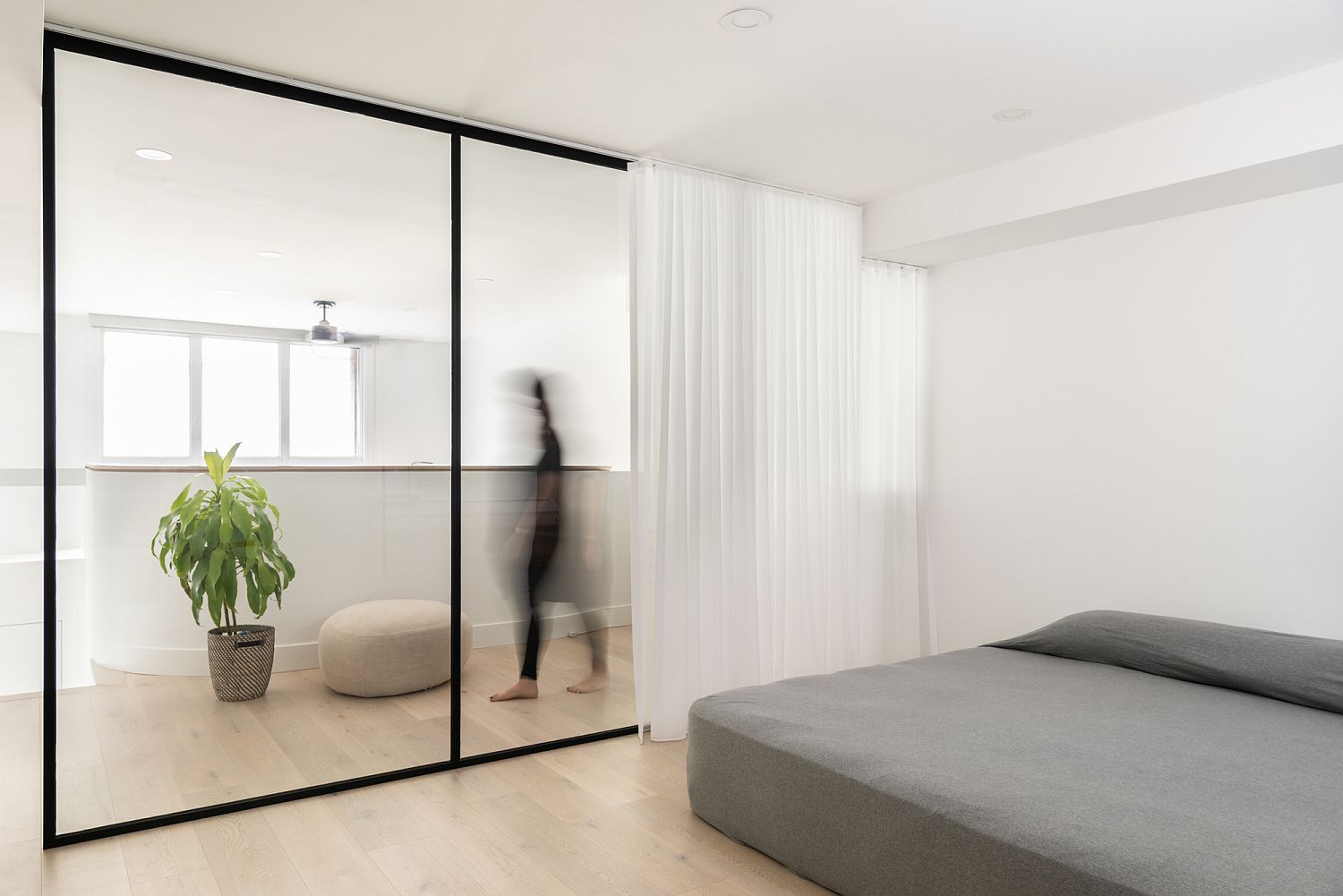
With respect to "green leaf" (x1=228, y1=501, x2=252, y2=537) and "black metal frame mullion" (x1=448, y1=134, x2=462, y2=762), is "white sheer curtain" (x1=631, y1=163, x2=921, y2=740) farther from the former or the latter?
"green leaf" (x1=228, y1=501, x2=252, y2=537)

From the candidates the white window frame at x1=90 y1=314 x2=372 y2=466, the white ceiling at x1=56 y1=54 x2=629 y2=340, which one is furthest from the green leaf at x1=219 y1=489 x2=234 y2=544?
the white ceiling at x1=56 y1=54 x2=629 y2=340

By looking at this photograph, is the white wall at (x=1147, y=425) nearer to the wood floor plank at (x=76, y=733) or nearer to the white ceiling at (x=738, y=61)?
the white ceiling at (x=738, y=61)

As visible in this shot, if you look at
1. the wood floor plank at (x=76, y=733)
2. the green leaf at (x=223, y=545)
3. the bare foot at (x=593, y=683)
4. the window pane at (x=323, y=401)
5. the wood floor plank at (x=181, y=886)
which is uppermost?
the window pane at (x=323, y=401)

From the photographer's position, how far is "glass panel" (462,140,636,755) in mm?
3557

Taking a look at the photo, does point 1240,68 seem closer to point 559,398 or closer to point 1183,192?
point 1183,192

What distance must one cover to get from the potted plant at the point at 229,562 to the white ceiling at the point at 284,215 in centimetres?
61

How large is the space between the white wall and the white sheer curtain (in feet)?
1.04

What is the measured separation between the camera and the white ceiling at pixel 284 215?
283 cm

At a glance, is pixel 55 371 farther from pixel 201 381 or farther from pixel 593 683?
pixel 593 683

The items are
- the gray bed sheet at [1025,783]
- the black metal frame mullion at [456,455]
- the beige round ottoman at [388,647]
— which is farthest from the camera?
the black metal frame mullion at [456,455]

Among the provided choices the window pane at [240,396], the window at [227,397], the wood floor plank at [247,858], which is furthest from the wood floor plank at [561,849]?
the window pane at [240,396]

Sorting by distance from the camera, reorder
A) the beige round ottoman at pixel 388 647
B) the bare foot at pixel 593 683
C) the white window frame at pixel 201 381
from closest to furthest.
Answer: the white window frame at pixel 201 381 → the beige round ottoman at pixel 388 647 → the bare foot at pixel 593 683

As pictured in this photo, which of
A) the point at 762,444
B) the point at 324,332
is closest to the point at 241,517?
the point at 324,332

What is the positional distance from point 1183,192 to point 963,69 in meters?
1.20
